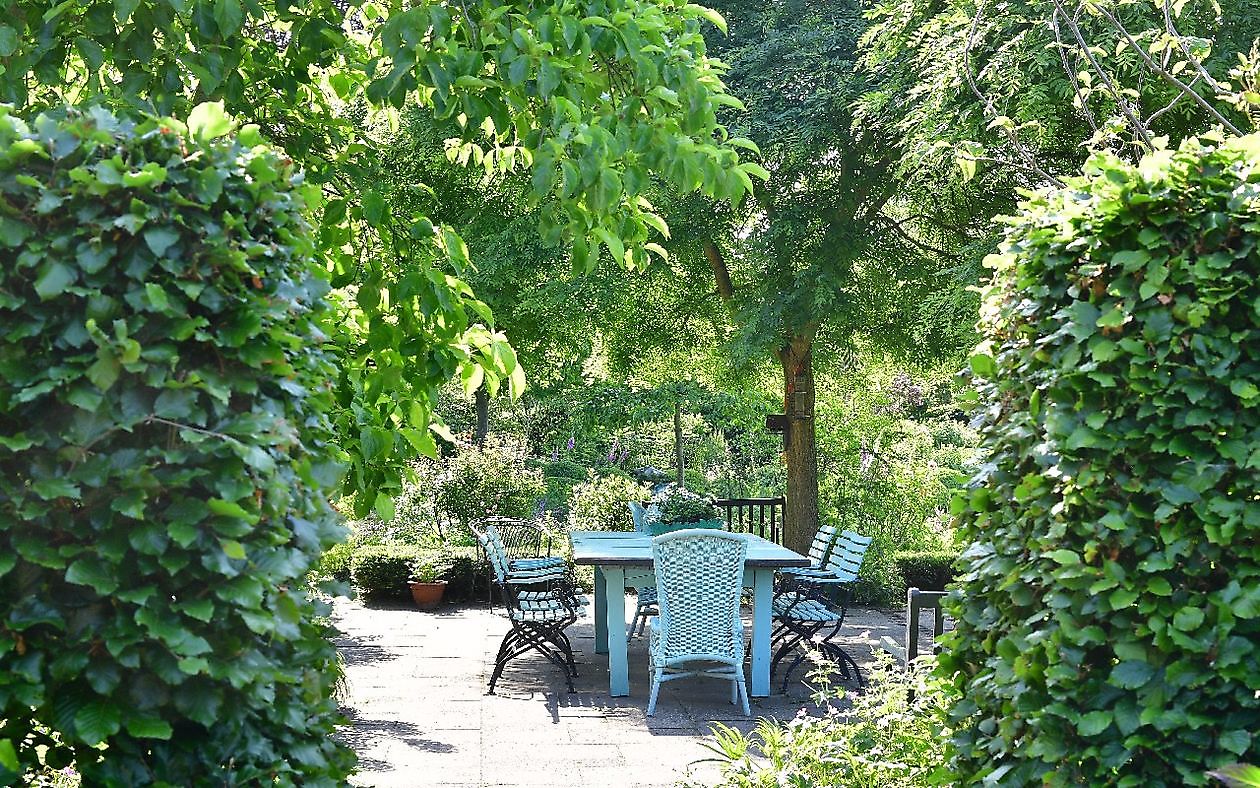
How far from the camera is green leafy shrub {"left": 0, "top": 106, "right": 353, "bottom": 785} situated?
192cm

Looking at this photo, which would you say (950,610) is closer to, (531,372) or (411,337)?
(411,337)

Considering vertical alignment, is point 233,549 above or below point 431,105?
below

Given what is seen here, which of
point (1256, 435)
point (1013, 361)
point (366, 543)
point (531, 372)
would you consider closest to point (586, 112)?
point (1013, 361)

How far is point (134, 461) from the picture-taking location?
6.41 ft

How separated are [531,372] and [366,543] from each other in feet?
8.93

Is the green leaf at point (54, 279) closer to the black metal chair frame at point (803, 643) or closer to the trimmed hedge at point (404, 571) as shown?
the black metal chair frame at point (803, 643)

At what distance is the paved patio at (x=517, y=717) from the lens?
5.93m

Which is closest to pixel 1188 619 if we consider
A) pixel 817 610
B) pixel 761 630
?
pixel 761 630

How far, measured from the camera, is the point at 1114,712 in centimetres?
236

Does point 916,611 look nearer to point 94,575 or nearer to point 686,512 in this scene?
point 94,575

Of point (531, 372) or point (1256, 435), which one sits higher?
point (531, 372)

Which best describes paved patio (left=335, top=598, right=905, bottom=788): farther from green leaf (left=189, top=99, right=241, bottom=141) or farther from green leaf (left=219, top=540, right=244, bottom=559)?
green leaf (left=189, top=99, right=241, bottom=141)

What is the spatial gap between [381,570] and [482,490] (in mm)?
1553

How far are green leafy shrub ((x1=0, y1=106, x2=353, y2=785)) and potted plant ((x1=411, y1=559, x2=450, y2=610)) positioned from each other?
9.84 m
